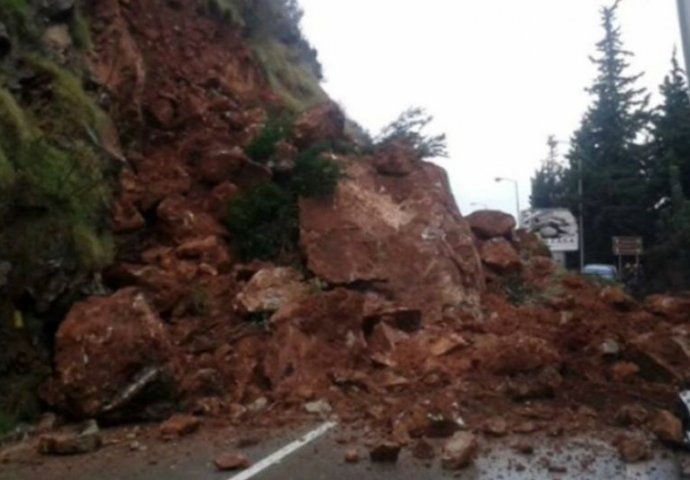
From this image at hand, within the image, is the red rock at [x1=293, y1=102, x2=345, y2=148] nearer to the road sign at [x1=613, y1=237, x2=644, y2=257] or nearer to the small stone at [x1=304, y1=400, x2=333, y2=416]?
the small stone at [x1=304, y1=400, x2=333, y2=416]

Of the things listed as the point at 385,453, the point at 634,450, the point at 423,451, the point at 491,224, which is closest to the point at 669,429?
the point at 634,450

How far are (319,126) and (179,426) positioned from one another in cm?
898

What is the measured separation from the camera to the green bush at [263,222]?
1498 cm

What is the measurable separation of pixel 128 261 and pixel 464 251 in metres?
5.76

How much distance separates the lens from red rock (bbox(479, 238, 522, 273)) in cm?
1723

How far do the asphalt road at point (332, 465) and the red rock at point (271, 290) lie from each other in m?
3.92

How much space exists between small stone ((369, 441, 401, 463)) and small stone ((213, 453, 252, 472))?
107 cm

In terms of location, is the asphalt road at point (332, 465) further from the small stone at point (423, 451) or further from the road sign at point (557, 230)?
the road sign at point (557, 230)

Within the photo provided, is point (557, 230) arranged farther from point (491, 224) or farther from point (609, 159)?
point (609, 159)

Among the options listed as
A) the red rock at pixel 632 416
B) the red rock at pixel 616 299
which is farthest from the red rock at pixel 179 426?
the red rock at pixel 616 299

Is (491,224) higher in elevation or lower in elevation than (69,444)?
higher

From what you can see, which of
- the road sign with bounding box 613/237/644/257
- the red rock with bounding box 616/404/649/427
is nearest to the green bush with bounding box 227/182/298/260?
the red rock with bounding box 616/404/649/427

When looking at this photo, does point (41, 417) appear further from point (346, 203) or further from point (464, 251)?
point (464, 251)

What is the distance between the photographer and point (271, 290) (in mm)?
13055
